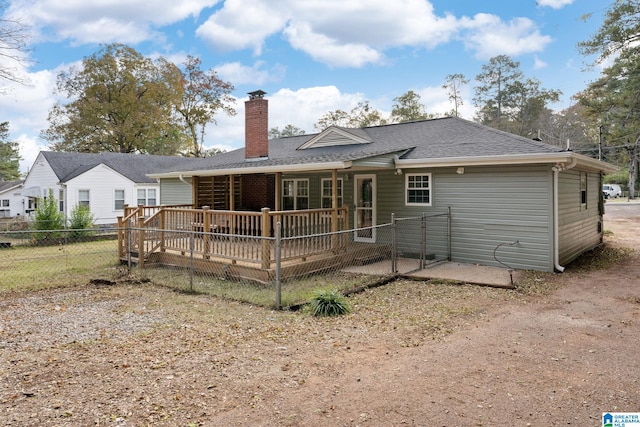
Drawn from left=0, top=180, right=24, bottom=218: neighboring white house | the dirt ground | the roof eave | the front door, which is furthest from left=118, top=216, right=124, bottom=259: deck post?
left=0, top=180, right=24, bottom=218: neighboring white house

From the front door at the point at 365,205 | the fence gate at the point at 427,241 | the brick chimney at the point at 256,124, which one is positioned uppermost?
the brick chimney at the point at 256,124

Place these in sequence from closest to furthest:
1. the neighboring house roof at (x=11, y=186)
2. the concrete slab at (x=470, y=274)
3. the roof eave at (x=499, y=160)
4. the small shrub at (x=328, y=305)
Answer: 1. the small shrub at (x=328, y=305)
2. the concrete slab at (x=470, y=274)
3. the roof eave at (x=499, y=160)
4. the neighboring house roof at (x=11, y=186)

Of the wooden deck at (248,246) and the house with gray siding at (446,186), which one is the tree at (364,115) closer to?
the house with gray siding at (446,186)

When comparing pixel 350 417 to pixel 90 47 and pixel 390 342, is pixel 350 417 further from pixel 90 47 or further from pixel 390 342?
pixel 90 47

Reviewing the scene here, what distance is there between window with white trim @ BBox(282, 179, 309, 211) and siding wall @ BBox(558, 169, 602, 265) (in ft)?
23.2

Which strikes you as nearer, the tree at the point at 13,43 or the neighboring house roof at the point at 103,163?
the tree at the point at 13,43

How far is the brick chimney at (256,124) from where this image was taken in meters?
14.0

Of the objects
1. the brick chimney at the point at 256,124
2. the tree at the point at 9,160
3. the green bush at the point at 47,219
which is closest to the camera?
the brick chimney at the point at 256,124

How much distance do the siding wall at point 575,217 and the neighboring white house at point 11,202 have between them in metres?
30.1

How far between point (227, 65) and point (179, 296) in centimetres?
3361

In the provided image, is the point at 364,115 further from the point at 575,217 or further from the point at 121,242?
the point at 121,242

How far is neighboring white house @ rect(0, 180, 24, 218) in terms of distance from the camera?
2754 centimetres

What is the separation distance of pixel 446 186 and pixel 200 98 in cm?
3237

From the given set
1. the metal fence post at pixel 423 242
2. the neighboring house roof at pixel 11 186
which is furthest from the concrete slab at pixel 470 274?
the neighboring house roof at pixel 11 186
